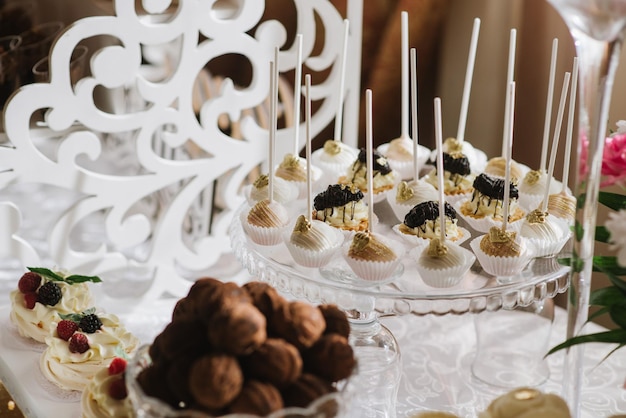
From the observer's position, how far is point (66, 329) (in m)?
1.22

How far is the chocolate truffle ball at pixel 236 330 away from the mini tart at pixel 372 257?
35 cm

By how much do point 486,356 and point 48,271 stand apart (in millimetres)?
725

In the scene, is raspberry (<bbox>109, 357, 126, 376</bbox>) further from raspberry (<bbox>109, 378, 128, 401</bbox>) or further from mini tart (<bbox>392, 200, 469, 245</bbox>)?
mini tart (<bbox>392, 200, 469, 245</bbox>)

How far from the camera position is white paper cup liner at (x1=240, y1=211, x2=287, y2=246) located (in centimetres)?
127

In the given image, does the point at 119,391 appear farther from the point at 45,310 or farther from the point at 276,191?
the point at 276,191

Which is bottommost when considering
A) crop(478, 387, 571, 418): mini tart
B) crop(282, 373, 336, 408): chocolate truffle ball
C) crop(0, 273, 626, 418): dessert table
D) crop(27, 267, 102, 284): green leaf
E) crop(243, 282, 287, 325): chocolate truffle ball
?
crop(0, 273, 626, 418): dessert table

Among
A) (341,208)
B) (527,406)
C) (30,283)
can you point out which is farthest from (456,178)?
(30,283)

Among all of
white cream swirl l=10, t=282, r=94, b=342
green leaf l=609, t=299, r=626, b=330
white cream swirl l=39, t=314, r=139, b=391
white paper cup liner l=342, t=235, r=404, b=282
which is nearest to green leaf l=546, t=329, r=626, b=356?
green leaf l=609, t=299, r=626, b=330

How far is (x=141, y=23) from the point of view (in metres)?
1.41

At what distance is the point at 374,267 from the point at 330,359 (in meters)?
0.31

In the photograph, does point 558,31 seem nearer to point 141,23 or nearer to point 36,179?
point 141,23

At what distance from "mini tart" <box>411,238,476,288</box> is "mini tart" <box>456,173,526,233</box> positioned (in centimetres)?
18

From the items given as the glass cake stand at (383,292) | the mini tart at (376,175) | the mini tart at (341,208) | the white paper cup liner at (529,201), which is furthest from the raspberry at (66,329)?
the white paper cup liner at (529,201)

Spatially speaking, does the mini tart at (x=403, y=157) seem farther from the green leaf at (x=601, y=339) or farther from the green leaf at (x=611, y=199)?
the green leaf at (x=601, y=339)
